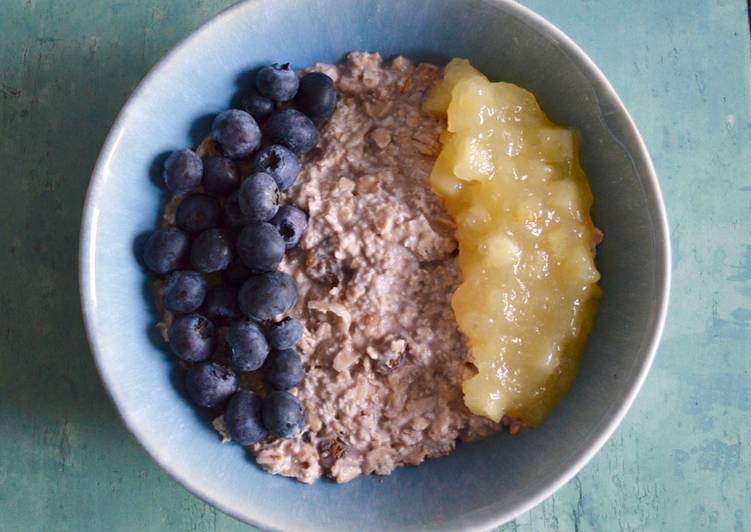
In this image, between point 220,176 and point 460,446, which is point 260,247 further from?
point 460,446

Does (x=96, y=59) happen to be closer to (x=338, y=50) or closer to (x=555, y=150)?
(x=338, y=50)

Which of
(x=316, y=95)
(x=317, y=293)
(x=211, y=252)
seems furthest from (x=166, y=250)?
(x=316, y=95)

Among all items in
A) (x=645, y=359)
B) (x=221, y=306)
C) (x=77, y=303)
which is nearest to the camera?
(x=645, y=359)

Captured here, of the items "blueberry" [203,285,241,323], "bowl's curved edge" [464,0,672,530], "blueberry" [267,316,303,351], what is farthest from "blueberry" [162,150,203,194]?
"bowl's curved edge" [464,0,672,530]

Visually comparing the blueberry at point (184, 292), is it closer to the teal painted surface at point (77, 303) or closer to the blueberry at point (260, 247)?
the blueberry at point (260, 247)

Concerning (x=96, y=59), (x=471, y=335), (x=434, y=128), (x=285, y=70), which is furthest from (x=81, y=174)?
(x=471, y=335)

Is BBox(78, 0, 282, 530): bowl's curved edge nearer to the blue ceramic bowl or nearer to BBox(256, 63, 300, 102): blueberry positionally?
the blue ceramic bowl
